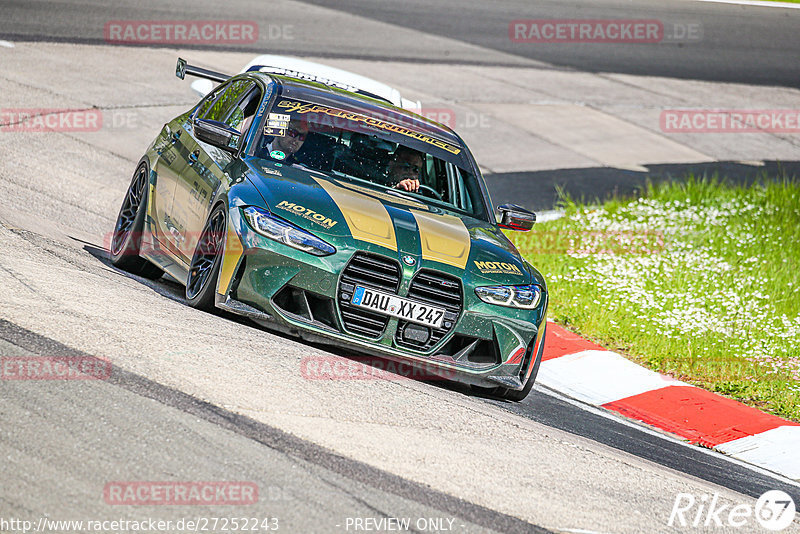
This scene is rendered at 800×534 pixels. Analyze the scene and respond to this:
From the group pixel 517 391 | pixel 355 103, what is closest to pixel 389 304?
pixel 517 391

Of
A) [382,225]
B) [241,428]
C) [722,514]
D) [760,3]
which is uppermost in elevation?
[760,3]

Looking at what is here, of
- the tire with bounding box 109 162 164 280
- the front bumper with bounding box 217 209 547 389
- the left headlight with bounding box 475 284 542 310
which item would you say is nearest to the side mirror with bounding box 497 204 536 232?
the left headlight with bounding box 475 284 542 310

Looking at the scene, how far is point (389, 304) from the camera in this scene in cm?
643

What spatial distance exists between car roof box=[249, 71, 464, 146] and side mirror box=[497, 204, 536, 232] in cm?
74

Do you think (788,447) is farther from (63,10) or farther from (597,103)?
(63,10)

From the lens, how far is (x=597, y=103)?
1994 cm

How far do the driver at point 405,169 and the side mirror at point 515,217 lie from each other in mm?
661

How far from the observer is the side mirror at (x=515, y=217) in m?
8.02

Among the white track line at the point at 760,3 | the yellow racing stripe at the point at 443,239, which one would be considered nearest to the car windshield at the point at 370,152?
the yellow racing stripe at the point at 443,239

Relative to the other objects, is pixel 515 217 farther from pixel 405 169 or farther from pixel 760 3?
pixel 760 3

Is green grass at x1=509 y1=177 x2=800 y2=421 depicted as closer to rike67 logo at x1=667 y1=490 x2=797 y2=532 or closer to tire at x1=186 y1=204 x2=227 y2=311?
rike67 logo at x1=667 y1=490 x2=797 y2=532

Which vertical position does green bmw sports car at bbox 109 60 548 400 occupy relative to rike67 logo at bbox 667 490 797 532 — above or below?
above

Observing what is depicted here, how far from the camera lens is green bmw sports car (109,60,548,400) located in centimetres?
645

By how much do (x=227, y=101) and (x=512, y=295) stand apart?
9.94 ft
